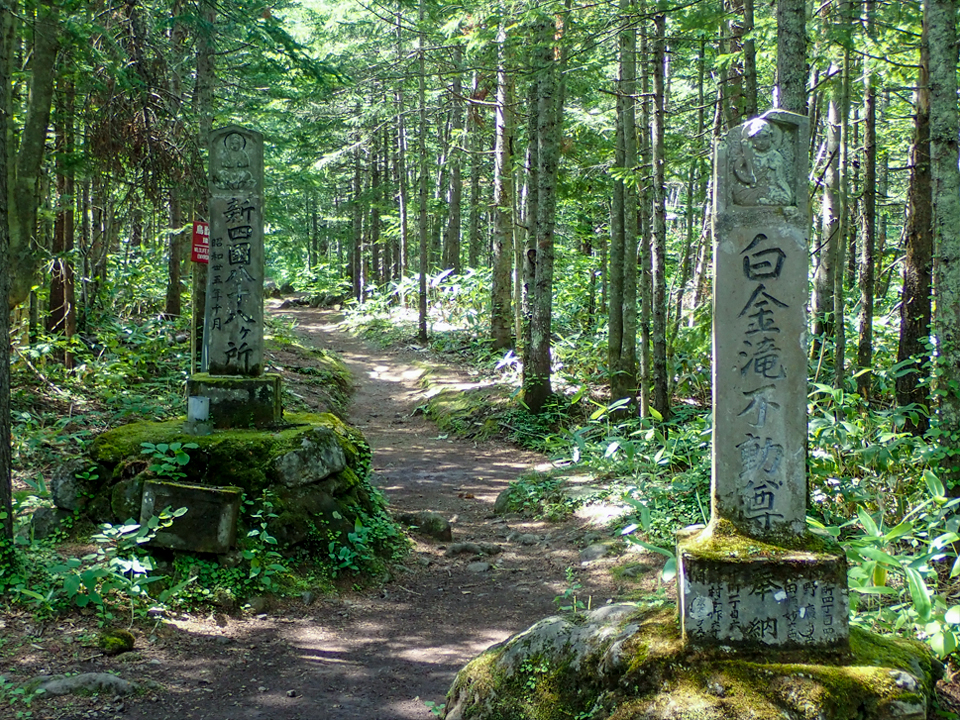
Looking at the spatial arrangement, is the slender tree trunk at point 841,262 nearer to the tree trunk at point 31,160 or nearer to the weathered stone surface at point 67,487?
the weathered stone surface at point 67,487

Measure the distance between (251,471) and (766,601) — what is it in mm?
4588

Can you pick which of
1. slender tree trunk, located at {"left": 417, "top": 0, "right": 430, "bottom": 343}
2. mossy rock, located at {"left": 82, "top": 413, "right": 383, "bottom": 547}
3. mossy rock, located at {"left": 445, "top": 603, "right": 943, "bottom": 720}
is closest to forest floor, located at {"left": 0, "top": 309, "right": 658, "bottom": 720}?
mossy rock, located at {"left": 82, "top": 413, "right": 383, "bottom": 547}

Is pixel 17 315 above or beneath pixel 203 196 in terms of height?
beneath

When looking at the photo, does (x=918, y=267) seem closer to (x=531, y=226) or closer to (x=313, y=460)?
(x=531, y=226)

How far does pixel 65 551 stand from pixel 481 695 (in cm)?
379

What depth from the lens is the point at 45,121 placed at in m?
9.01

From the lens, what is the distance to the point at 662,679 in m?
3.48

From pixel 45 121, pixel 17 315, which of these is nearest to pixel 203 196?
pixel 45 121

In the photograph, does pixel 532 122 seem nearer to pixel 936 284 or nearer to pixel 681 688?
pixel 936 284

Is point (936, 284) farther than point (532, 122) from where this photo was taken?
No

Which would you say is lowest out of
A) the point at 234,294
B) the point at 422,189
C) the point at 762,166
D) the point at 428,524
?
the point at 428,524

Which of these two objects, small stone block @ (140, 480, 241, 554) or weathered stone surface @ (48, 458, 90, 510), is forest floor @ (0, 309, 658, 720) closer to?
small stone block @ (140, 480, 241, 554)

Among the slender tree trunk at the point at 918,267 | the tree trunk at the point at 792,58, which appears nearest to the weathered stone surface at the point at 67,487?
the tree trunk at the point at 792,58

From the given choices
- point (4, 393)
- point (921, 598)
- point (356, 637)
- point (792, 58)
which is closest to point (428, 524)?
point (356, 637)
